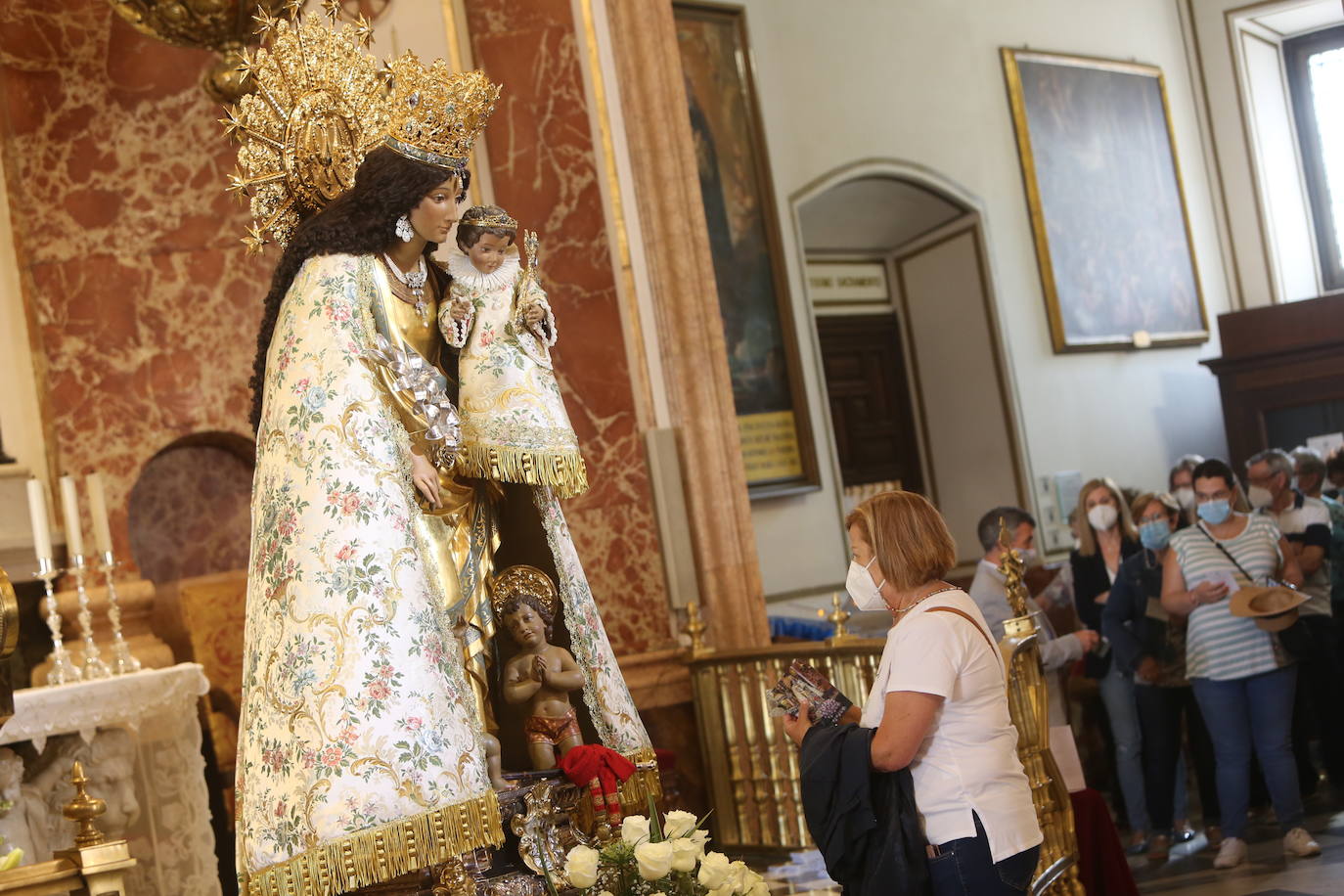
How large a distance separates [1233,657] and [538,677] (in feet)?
11.2

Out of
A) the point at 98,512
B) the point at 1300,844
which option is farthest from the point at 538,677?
the point at 1300,844

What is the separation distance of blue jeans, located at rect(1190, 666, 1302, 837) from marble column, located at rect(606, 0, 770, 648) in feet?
6.67

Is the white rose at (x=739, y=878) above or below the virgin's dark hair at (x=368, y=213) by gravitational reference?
below

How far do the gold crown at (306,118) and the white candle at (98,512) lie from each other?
2058 millimetres

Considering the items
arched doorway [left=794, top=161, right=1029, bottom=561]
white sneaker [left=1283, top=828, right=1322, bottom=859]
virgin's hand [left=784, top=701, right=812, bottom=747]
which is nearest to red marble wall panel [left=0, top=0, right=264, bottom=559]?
virgin's hand [left=784, top=701, right=812, bottom=747]

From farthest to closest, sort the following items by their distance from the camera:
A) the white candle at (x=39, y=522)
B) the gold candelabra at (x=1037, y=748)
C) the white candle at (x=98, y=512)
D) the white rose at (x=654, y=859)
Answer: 1. the white candle at (x=98, y=512)
2. the white candle at (x=39, y=522)
3. the gold candelabra at (x=1037, y=748)
4. the white rose at (x=654, y=859)

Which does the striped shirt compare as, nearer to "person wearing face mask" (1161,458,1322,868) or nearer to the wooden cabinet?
"person wearing face mask" (1161,458,1322,868)

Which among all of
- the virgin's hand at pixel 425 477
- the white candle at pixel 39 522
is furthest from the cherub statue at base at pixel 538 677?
the white candle at pixel 39 522

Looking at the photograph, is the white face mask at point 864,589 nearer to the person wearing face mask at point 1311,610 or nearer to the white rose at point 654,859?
the white rose at point 654,859

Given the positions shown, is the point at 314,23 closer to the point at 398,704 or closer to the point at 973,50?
the point at 398,704

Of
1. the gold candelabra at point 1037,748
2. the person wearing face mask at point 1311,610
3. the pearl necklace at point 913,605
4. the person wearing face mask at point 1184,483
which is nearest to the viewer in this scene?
the pearl necklace at point 913,605

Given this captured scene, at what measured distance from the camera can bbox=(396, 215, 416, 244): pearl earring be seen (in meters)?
4.19

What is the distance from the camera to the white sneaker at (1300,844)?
604 cm

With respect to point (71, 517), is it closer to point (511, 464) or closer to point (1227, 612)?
point (511, 464)
